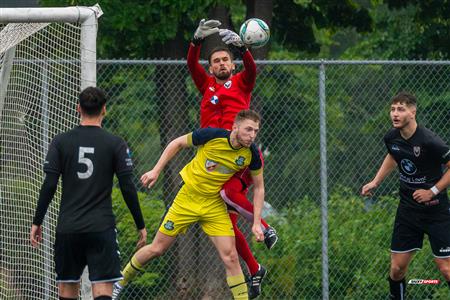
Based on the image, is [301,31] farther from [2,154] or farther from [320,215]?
[2,154]

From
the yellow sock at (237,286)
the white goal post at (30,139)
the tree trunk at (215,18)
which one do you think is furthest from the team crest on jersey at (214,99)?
the tree trunk at (215,18)

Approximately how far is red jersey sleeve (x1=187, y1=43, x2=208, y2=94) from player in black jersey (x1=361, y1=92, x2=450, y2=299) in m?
1.79

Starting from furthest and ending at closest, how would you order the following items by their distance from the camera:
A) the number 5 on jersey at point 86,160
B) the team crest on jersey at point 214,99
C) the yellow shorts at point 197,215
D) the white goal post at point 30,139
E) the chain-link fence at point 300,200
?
the chain-link fence at point 300,200 < the white goal post at point 30,139 < the team crest on jersey at point 214,99 < the yellow shorts at point 197,215 < the number 5 on jersey at point 86,160

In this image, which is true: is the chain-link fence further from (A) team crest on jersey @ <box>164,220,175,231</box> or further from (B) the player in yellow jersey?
(A) team crest on jersey @ <box>164,220,175,231</box>

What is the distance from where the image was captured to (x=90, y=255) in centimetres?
826

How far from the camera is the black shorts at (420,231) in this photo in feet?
34.2

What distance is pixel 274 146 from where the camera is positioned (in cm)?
1419

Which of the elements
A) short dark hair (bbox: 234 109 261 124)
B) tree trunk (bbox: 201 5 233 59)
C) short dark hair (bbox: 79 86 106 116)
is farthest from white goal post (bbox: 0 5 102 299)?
tree trunk (bbox: 201 5 233 59)

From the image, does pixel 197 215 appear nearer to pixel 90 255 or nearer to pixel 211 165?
pixel 211 165

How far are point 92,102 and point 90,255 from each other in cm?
114

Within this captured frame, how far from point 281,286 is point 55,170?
485cm

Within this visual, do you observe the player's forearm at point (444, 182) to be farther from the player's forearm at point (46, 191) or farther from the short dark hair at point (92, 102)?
the player's forearm at point (46, 191)

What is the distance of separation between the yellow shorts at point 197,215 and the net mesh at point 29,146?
121 centimetres

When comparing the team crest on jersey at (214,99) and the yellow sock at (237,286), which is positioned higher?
the team crest on jersey at (214,99)
